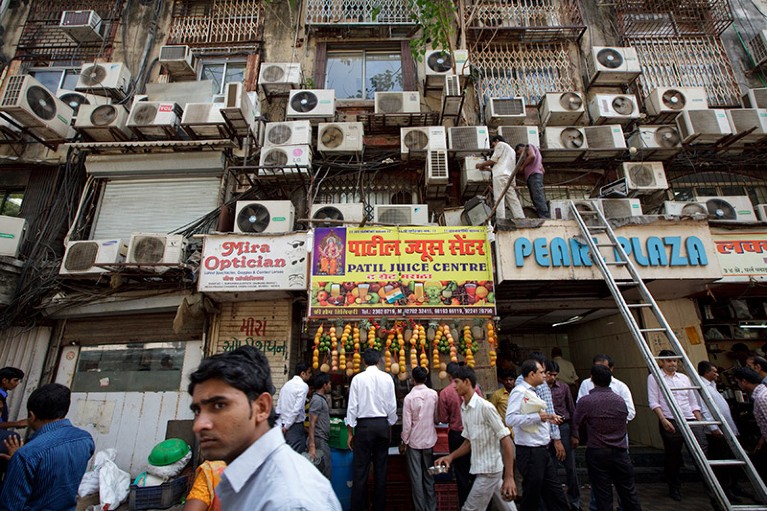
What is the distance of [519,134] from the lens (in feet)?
26.8

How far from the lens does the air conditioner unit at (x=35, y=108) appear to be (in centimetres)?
773

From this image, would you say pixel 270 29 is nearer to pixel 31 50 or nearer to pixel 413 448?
pixel 31 50

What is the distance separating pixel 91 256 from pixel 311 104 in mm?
5202

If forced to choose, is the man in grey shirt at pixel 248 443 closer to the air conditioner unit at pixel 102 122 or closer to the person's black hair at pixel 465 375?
the person's black hair at pixel 465 375

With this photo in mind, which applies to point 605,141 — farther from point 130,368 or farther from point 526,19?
point 130,368

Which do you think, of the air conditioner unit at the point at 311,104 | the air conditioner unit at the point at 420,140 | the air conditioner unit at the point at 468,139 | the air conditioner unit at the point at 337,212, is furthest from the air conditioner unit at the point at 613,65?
the air conditioner unit at the point at 337,212

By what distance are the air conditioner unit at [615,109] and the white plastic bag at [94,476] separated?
11.3m

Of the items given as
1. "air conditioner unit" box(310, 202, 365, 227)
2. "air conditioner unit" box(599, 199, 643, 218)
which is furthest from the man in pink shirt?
"air conditioner unit" box(599, 199, 643, 218)

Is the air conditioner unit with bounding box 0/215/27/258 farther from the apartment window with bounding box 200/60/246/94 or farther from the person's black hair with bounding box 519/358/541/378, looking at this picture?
the person's black hair with bounding box 519/358/541/378

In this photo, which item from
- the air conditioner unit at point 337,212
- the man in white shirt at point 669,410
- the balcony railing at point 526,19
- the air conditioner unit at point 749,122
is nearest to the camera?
the man in white shirt at point 669,410

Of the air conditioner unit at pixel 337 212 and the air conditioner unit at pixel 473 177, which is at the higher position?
the air conditioner unit at pixel 473 177

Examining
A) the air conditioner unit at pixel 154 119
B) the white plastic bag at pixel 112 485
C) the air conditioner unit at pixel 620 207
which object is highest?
the air conditioner unit at pixel 154 119

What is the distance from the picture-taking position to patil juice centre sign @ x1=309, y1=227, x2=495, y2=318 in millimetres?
6031

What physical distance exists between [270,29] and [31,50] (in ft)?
20.0
